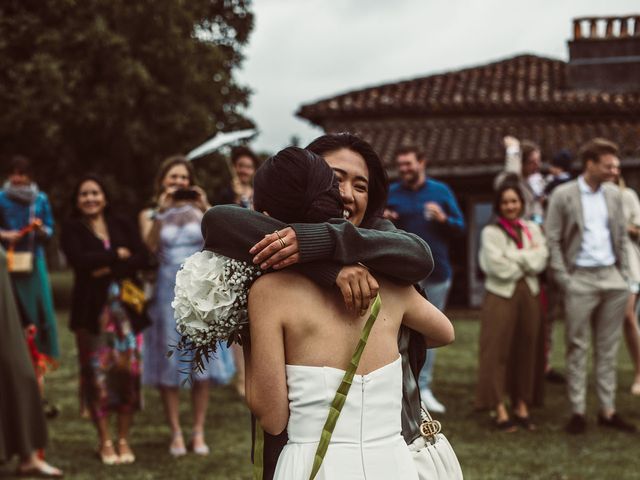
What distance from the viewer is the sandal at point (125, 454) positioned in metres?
6.47

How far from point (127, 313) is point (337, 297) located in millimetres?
4546

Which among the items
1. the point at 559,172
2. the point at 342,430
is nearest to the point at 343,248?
the point at 342,430

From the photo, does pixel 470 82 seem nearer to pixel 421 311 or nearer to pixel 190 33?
pixel 190 33

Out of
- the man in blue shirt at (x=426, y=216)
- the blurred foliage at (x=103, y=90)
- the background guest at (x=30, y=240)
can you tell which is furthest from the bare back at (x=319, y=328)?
the blurred foliage at (x=103, y=90)

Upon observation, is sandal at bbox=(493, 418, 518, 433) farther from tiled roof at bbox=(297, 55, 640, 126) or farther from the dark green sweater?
tiled roof at bbox=(297, 55, 640, 126)

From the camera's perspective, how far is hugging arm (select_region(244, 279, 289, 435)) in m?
2.27

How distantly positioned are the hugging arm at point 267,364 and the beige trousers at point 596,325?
18.0ft

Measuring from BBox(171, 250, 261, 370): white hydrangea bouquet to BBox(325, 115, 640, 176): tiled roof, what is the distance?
19.2 m

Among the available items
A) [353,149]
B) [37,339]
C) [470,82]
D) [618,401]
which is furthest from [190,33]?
[353,149]

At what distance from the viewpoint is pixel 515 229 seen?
7.68 metres

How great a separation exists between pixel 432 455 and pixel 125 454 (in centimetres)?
446

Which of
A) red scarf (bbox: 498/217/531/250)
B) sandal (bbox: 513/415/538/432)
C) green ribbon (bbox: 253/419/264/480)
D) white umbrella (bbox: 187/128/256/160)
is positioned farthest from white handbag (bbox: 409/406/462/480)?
white umbrella (bbox: 187/128/256/160)

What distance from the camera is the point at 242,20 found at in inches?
1192

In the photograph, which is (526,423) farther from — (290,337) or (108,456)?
(290,337)
